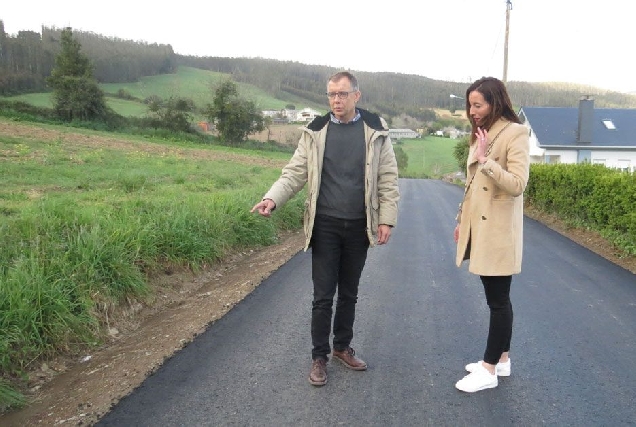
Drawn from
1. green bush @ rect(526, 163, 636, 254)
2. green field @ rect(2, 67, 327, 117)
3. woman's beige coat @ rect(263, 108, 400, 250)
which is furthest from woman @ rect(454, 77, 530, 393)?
green field @ rect(2, 67, 327, 117)

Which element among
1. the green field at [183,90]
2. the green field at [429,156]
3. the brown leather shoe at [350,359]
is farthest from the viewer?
the green field at [183,90]

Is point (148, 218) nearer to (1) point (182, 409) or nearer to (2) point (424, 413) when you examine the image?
(1) point (182, 409)

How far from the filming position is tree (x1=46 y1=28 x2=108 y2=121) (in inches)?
1703

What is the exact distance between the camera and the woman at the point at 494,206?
3391mm

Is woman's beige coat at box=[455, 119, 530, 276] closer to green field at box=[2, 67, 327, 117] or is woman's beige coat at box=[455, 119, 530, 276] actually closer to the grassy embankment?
the grassy embankment

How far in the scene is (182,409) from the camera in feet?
10.7

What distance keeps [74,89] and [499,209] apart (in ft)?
151

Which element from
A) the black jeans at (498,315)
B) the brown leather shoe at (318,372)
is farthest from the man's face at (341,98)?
the brown leather shoe at (318,372)

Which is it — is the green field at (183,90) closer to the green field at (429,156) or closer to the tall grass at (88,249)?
the green field at (429,156)

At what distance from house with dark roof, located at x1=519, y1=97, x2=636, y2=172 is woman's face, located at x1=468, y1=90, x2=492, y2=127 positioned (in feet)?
108

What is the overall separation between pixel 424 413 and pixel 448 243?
669cm

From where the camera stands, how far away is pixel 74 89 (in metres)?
43.3

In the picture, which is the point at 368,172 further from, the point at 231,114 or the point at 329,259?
the point at 231,114

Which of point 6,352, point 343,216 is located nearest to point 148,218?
point 6,352
